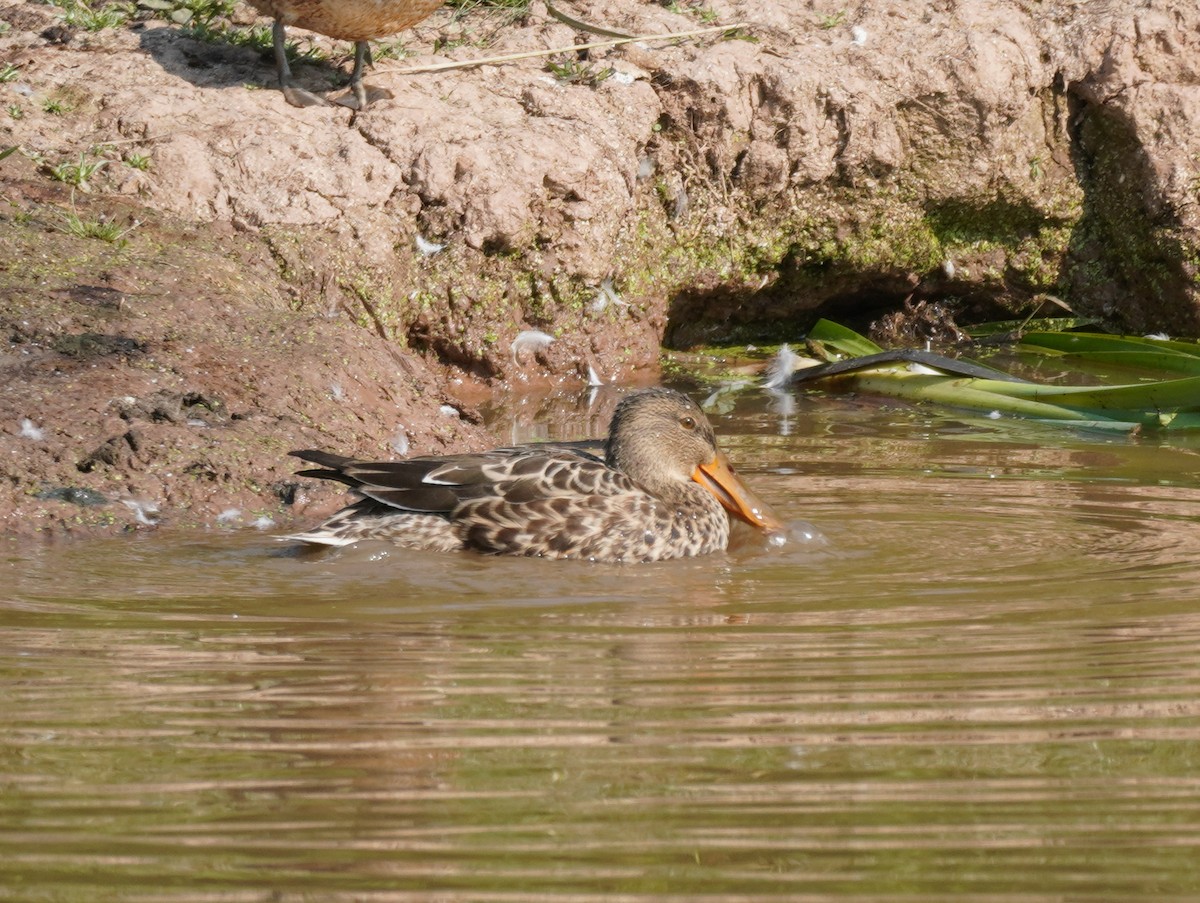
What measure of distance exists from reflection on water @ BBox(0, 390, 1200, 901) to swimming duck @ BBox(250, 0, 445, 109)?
3.59 metres

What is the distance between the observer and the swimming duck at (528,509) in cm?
639

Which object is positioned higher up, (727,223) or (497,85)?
(497,85)

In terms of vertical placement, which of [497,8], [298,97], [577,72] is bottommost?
[298,97]

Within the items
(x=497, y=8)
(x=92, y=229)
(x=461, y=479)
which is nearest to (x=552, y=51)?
(x=497, y=8)

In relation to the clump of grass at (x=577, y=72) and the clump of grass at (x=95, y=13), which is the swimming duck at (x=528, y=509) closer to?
the clump of grass at (x=577, y=72)

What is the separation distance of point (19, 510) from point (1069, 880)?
4730 millimetres

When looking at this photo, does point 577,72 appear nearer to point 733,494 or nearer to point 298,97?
point 298,97

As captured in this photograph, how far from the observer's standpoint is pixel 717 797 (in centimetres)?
338

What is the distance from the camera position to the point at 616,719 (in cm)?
397

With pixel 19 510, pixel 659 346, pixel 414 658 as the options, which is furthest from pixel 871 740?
pixel 659 346

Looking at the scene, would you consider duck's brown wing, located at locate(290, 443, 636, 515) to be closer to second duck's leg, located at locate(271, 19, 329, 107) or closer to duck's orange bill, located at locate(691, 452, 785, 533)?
duck's orange bill, located at locate(691, 452, 785, 533)

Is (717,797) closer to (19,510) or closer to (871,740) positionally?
(871,740)

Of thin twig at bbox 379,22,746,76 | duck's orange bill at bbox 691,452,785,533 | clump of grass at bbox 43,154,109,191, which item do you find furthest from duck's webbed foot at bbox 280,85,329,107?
duck's orange bill at bbox 691,452,785,533

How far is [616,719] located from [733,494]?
3.00 metres
